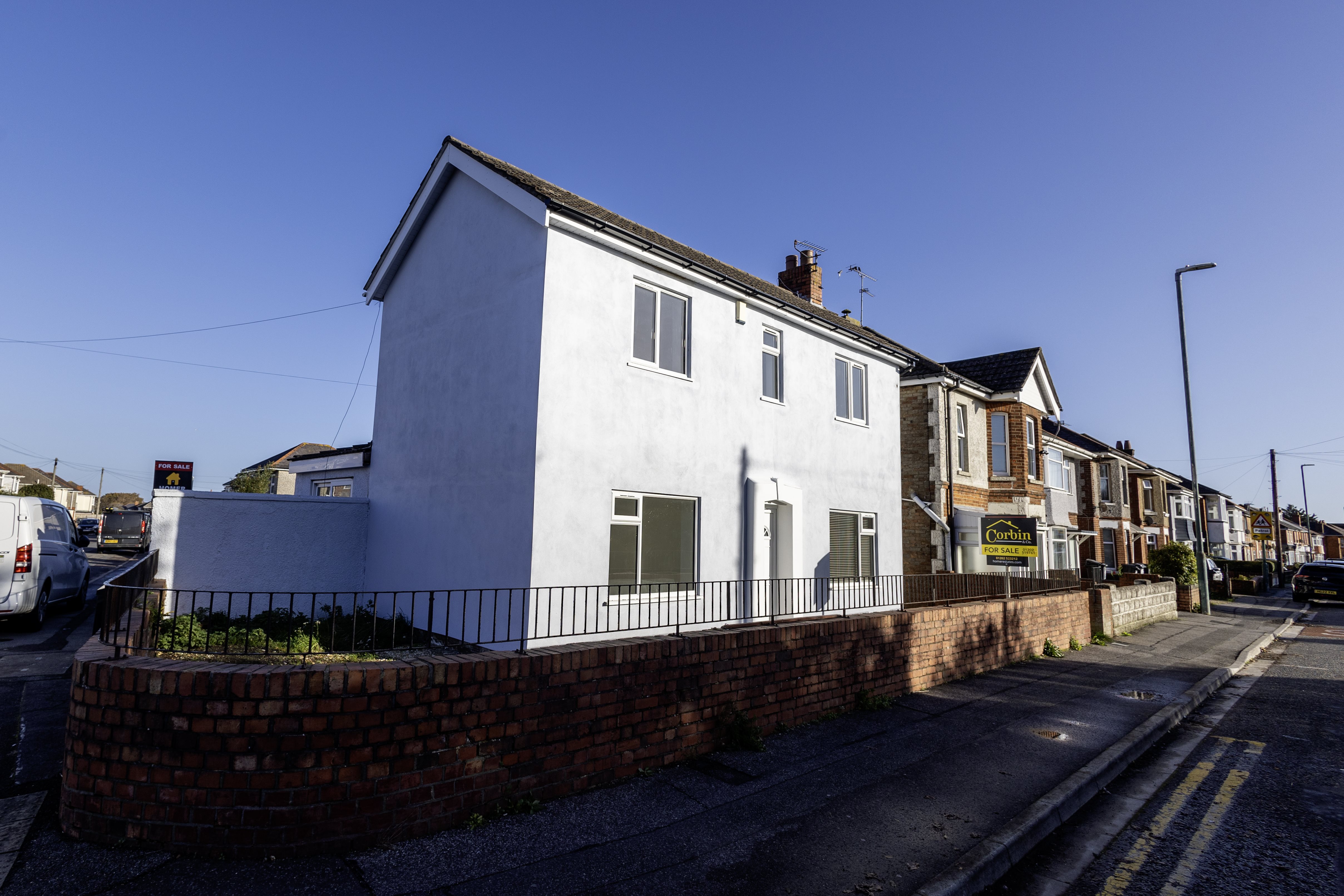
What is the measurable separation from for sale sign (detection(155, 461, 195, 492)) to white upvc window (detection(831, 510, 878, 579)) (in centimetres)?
1840

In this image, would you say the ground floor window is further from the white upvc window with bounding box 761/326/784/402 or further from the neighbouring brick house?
the white upvc window with bounding box 761/326/784/402

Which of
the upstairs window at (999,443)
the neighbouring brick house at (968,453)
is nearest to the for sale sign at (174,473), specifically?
the neighbouring brick house at (968,453)

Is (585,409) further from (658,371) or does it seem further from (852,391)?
(852,391)

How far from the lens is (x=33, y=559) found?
11.5 m

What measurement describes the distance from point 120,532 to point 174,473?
15.7 m

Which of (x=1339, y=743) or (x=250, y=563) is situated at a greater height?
(x=250, y=563)

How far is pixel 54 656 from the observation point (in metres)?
9.68

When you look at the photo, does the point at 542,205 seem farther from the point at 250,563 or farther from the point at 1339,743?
the point at 1339,743

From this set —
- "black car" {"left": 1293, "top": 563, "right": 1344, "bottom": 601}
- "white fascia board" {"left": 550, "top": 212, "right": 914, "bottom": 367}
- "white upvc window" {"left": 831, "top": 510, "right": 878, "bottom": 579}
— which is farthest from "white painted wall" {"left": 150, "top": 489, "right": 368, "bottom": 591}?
"black car" {"left": 1293, "top": 563, "right": 1344, "bottom": 601}

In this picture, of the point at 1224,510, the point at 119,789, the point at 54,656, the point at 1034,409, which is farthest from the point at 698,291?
the point at 1224,510

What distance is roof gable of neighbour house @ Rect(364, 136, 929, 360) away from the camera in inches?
360

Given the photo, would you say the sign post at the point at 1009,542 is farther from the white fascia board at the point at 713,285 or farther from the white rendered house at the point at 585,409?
the white fascia board at the point at 713,285

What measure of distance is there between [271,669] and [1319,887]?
23.1ft

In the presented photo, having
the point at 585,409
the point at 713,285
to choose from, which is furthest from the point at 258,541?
the point at 713,285
